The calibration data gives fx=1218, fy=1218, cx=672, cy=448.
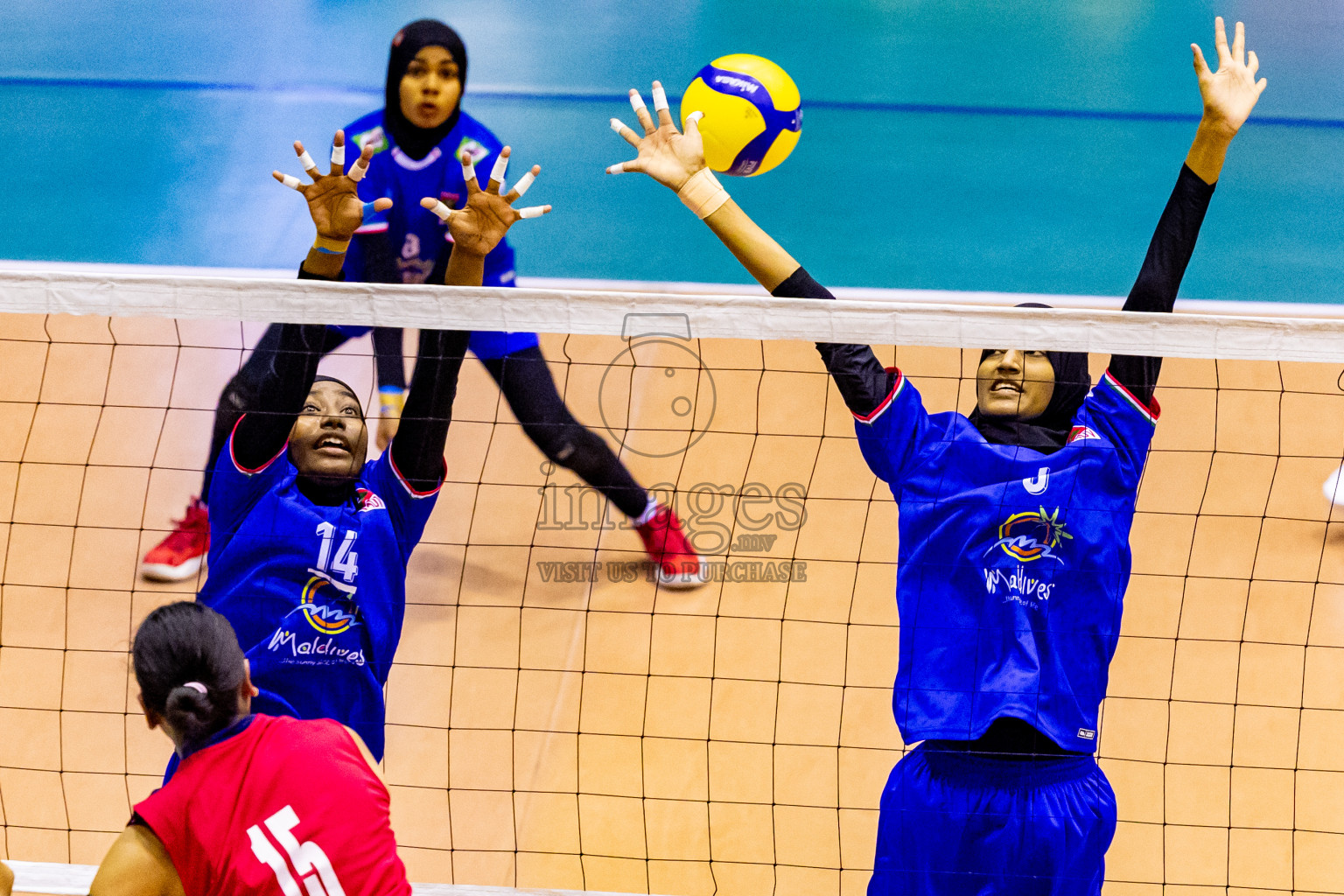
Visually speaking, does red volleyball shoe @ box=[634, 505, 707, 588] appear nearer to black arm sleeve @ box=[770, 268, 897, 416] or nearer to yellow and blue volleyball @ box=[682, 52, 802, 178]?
yellow and blue volleyball @ box=[682, 52, 802, 178]

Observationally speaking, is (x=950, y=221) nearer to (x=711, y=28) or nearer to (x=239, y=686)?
(x=711, y=28)

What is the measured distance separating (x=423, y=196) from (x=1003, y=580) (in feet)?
8.73

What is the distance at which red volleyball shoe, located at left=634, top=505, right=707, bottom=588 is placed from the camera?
450cm

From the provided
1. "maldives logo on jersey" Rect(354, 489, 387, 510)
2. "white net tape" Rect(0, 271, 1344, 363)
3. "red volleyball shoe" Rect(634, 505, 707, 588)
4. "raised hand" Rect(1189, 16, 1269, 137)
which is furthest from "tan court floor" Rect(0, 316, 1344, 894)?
"raised hand" Rect(1189, 16, 1269, 137)

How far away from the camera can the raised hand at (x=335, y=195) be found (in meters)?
2.52

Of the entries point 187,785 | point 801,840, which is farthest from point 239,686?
point 801,840

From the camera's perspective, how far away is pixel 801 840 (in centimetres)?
352

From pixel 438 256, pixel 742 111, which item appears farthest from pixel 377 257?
pixel 742 111

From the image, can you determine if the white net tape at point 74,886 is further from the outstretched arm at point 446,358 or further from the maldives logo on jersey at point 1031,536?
the maldives logo on jersey at point 1031,536

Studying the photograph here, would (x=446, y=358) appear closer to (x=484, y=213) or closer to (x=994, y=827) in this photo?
(x=484, y=213)

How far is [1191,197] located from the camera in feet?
8.38

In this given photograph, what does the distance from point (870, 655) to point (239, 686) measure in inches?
101

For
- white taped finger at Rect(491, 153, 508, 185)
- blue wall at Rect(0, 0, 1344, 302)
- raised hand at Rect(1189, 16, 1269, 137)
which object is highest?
blue wall at Rect(0, 0, 1344, 302)

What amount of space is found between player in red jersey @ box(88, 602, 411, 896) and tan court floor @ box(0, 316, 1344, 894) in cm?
118
